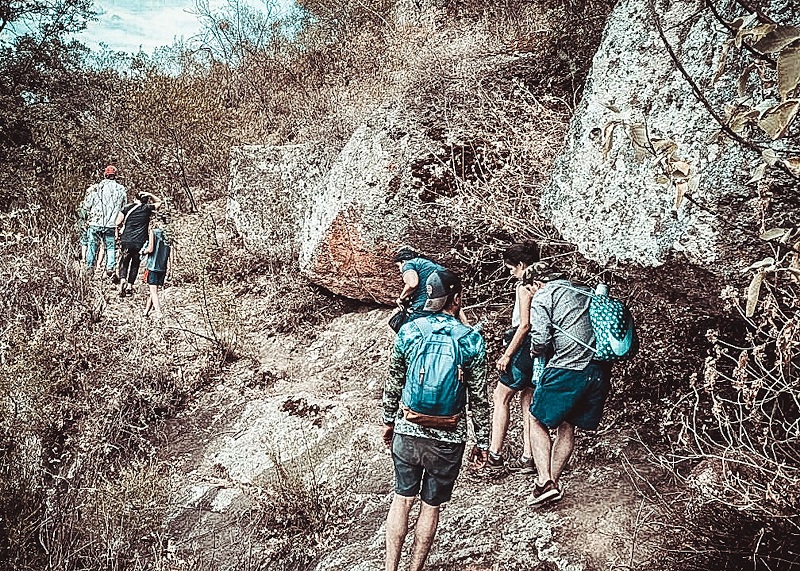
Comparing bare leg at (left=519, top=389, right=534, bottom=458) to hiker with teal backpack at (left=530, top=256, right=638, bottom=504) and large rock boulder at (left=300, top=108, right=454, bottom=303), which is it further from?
large rock boulder at (left=300, top=108, right=454, bottom=303)

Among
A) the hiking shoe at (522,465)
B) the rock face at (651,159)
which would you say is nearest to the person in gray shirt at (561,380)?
the hiking shoe at (522,465)

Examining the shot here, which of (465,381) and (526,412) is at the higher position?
(465,381)

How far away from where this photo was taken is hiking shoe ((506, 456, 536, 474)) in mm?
5085

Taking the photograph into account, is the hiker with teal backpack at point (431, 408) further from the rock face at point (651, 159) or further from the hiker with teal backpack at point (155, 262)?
the hiker with teal backpack at point (155, 262)

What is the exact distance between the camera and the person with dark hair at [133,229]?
379 inches

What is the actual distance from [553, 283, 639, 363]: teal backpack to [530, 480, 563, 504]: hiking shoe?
37.1 inches

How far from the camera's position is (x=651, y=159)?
379cm

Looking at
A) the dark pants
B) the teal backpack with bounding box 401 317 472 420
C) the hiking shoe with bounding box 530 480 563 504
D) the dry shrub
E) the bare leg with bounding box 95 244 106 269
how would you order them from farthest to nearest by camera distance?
1. the bare leg with bounding box 95 244 106 269
2. the dark pants
3. the dry shrub
4. the hiking shoe with bounding box 530 480 563 504
5. the teal backpack with bounding box 401 317 472 420

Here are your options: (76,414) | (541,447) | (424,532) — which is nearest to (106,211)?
(76,414)

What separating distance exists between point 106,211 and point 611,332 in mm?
8527

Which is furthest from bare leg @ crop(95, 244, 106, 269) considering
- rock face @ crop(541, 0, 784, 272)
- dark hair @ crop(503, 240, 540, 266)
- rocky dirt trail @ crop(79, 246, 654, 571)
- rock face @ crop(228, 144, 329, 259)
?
dark hair @ crop(503, 240, 540, 266)

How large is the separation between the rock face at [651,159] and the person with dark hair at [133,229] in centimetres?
632

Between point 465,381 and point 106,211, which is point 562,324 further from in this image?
point 106,211

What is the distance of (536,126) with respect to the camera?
727 cm
